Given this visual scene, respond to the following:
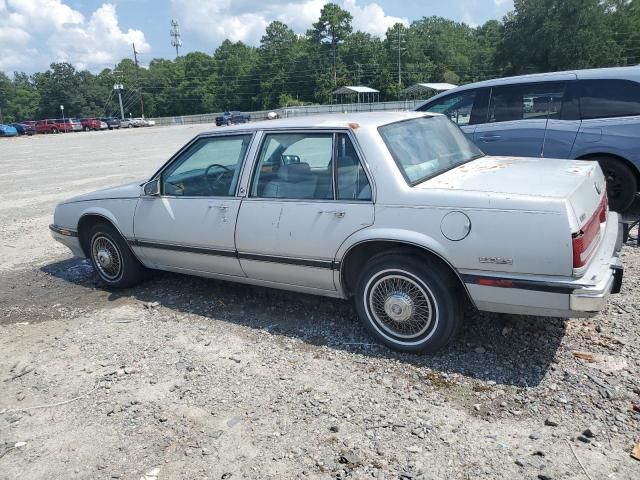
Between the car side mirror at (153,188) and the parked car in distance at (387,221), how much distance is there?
14 mm

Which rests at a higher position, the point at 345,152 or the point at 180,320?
the point at 345,152

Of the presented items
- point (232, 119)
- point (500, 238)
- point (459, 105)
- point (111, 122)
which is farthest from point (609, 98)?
point (111, 122)

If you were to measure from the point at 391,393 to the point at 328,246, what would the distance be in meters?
1.15

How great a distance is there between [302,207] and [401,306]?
1.07m

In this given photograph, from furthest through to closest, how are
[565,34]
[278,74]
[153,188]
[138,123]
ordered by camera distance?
[278,74] → [138,123] → [565,34] → [153,188]

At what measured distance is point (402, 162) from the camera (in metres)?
3.75

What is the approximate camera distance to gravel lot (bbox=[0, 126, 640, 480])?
2727 mm

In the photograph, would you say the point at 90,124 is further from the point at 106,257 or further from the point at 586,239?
the point at 586,239

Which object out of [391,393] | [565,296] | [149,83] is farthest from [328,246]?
[149,83]

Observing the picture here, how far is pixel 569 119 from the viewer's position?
6.66 metres

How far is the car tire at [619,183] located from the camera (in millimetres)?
6316

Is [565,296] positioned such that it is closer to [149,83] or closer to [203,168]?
[203,168]

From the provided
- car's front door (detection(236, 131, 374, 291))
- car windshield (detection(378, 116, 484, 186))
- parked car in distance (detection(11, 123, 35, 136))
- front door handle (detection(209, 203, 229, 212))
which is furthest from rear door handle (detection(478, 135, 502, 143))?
parked car in distance (detection(11, 123, 35, 136))

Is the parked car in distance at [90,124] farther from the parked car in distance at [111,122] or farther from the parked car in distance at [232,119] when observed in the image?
the parked car in distance at [232,119]
